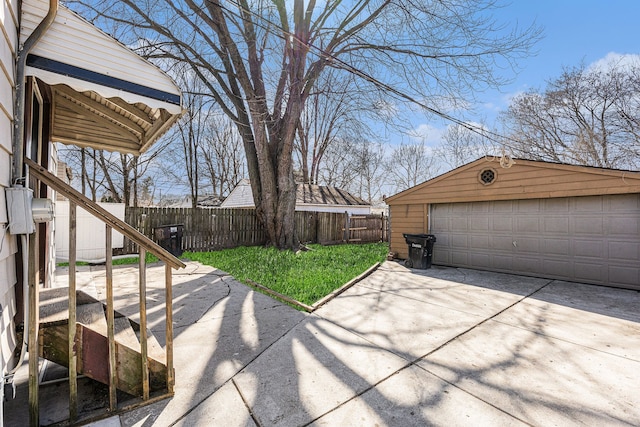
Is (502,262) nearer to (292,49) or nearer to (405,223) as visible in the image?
(405,223)

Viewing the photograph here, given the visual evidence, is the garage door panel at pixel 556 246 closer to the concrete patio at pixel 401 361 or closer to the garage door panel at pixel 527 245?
the garage door panel at pixel 527 245

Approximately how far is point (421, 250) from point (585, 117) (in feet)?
46.8

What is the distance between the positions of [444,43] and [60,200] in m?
10.9

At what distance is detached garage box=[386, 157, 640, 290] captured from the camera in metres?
5.36

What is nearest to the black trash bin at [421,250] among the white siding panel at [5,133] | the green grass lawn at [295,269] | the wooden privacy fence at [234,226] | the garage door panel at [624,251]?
the green grass lawn at [295,269]

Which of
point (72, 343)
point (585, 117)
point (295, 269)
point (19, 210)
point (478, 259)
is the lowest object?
point (295, 269)

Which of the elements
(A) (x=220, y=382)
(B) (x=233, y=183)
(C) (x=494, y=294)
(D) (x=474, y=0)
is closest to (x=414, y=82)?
(D) (x=474, y=0)

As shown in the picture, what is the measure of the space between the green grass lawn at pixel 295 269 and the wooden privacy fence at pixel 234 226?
981 millimetres

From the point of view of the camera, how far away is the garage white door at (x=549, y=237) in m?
5.36

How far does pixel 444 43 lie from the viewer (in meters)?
7.77

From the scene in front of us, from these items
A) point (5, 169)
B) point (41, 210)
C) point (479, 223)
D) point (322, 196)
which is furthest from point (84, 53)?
point (322, 196)

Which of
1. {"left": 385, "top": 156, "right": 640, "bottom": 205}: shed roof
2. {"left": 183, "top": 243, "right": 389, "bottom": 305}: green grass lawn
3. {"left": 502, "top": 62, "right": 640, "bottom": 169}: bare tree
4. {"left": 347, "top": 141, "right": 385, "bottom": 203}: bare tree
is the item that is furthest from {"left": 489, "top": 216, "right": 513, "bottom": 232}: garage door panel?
{"left": 347, "top": 141, "right": 385, "bottom": 203}: bare tree

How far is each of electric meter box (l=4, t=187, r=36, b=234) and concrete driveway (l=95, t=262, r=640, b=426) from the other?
1.34 meters

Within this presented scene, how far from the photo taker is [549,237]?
6168mm
